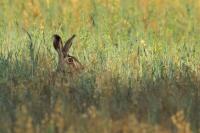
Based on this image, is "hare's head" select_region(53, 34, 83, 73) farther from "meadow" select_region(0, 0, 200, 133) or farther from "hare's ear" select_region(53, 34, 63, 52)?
"meadow" select_region(0, 0, 200, 133)

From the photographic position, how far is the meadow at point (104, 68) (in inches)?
194

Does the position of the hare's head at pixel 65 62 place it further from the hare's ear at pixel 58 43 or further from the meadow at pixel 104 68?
the meadow at pixel 104 68

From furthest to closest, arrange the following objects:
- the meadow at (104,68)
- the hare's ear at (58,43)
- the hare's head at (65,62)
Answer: the hare's ear at (58,43)
the hare's head at (65,62)
the meadow at (104,68)

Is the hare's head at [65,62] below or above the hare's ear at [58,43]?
below

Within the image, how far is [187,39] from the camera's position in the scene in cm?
929

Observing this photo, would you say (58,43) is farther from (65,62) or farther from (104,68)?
(104,68)

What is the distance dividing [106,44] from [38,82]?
248 centimetres

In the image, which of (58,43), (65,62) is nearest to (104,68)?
(65,62)

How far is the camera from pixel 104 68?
6973 mm

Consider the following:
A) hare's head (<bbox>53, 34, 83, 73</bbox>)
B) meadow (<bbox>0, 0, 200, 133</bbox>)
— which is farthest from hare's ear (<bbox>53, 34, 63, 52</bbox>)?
meadow (<bbox>0, 0, 200, 133</bbox>)

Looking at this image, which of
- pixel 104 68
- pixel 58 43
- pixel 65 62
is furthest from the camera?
pixel 58 43

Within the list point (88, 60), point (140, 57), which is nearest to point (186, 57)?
point (140, 57)

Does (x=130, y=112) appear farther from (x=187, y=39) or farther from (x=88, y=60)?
(x=187, y=39)

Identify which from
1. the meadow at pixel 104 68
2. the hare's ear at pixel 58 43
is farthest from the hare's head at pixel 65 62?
the meadow at pixel 104 68
